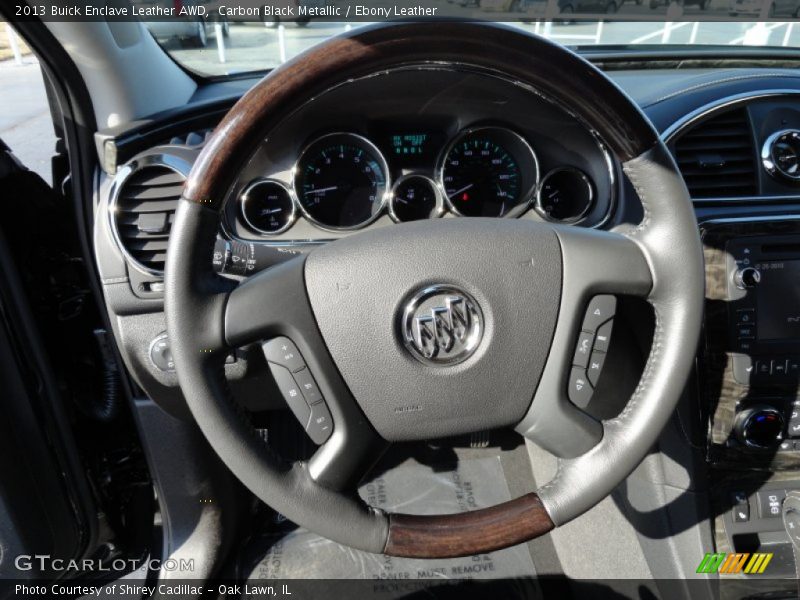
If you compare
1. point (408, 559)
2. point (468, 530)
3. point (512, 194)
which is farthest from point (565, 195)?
point (408, 559)

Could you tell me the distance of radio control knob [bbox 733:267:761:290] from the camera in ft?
5.65

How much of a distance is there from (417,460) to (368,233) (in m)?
1.43

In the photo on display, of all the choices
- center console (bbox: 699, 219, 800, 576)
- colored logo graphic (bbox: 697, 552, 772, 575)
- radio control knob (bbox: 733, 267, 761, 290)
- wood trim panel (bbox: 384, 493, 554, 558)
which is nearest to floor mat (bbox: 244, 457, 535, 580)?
colored logo graphic (bbox: 697, 552, 772, 575)

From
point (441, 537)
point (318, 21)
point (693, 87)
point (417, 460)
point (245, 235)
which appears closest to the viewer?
point (441, 537)

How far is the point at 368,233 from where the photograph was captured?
1.25 meters

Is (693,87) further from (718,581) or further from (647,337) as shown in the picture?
(718,581)

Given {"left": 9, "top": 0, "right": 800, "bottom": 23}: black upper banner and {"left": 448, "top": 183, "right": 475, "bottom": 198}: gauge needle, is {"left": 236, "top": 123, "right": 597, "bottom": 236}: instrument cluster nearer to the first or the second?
{"left": 448, "top": 183, "right": 475, "bottom": 198}: gauge needle

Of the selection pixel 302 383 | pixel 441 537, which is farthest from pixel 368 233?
pixel 441 537

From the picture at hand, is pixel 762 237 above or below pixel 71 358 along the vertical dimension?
above

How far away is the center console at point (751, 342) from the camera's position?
1.74 meters

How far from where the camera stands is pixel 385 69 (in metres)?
1.06

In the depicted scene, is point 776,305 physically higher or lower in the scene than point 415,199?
lower

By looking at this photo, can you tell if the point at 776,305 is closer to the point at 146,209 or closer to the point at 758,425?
the point at 758,425

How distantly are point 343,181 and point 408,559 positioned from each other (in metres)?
1.20
